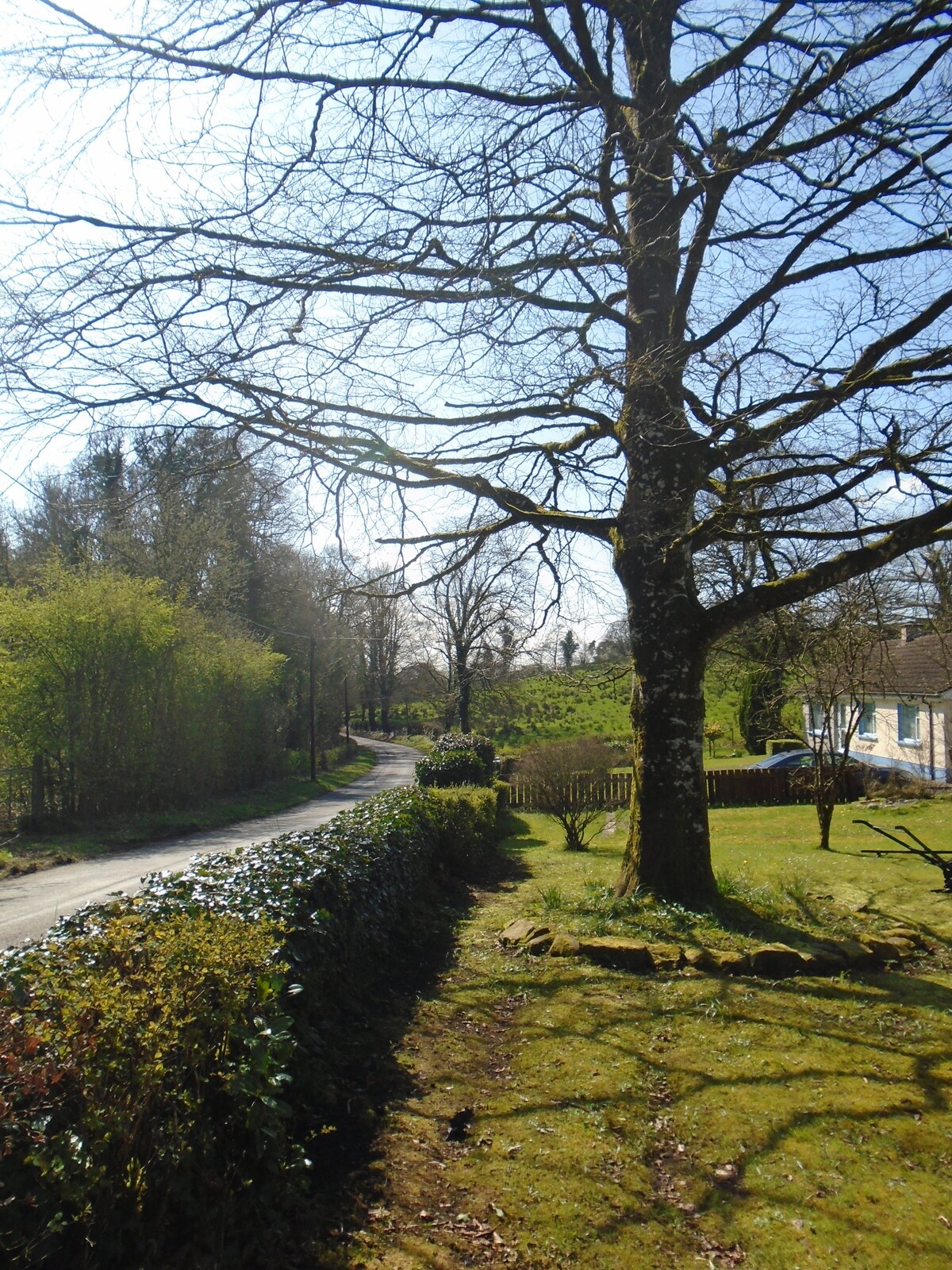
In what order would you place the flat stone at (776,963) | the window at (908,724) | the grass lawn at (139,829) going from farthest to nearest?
the window at (908,724), the grass lawn at (139,829), the flat stone at (776,963)

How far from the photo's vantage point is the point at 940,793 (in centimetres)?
Answer: 2155

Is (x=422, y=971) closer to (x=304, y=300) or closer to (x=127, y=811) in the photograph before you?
(x=304, y=300)

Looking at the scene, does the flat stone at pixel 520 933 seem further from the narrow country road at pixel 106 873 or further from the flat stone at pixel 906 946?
the flat stone at pixel 906 946

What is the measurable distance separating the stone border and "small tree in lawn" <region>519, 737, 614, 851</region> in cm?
1129

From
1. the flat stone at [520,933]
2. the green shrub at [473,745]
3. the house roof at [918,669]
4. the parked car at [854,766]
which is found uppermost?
the house roof at [918,669]

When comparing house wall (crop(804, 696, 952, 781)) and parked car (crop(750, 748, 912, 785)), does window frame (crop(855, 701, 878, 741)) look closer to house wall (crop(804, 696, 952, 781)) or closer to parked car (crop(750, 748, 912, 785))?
house wall (crop(804, 696, 952, 781))

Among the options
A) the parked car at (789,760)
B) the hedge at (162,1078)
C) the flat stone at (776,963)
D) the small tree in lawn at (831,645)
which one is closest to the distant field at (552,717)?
the parked car at (789,760)

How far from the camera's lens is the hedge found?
240 cm

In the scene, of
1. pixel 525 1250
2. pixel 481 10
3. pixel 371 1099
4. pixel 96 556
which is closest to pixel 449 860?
pixel 371 1099

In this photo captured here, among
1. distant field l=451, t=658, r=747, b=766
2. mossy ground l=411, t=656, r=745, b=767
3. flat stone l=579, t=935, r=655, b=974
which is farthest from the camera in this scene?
distant field l=451, t=658, r=747, b=766

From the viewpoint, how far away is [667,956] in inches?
272

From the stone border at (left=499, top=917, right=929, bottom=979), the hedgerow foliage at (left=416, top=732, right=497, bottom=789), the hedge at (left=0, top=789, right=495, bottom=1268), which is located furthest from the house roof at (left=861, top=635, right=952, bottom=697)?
the hedge at (left=0, top=789, right=495, bottom=1268)

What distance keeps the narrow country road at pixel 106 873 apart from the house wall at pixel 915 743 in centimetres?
1399

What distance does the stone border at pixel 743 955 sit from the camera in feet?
22.1
